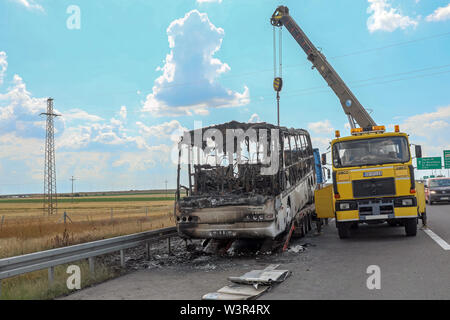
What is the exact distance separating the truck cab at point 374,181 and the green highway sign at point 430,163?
44385mm

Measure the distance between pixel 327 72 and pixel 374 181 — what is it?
52.9 ft

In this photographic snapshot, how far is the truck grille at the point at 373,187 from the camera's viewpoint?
12289 millimetres

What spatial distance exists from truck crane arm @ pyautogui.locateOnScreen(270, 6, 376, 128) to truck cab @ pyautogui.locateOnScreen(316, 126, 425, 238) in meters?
13.4

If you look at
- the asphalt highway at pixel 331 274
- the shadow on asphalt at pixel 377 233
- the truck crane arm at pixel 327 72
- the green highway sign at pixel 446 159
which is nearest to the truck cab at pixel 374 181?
the shadow on asphalt at pixel 377 233

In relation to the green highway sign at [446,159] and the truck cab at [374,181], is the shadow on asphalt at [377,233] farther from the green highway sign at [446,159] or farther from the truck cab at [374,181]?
the green highway sign at [446,159]

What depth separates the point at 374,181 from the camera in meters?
12.4

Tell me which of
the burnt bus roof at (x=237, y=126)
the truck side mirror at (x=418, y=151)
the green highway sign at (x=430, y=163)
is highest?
the green highway sign at (x=430, y=163)

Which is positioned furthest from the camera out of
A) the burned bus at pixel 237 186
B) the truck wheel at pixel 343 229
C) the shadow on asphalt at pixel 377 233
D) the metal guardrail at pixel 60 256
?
the truck wheel at pixel 343 229

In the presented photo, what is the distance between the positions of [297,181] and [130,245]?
20.2 feet

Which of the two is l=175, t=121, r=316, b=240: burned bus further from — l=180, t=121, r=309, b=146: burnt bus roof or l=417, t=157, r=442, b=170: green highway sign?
l=417, t=157, r=442, b=170: green highway sign

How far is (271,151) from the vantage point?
11.7 metres
